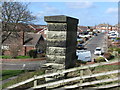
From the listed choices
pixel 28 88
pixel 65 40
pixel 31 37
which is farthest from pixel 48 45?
pixel 31 37

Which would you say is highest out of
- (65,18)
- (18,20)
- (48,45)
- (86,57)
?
(18,20)

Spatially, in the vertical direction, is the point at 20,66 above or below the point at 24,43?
below

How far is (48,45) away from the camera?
523cm

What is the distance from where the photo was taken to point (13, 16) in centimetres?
1759

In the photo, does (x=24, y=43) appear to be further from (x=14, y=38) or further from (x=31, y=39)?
(x=14, y=38)

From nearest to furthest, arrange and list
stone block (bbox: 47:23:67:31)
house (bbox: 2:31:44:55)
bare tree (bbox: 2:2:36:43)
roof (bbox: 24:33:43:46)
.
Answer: stone block (bbox: 47:23:67:31)
bare tree (bbox: 2:2:36:43)
house (bbox: 2:31:44:55)
roof (bbox: 24:33:43:46)

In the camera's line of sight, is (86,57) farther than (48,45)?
Yes

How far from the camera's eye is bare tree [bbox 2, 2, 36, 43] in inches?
687

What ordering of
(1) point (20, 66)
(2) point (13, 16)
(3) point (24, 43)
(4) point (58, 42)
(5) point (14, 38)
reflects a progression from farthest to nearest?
(3) point (24, 43), (5) point (14, 38), (1) point (20, 66), (2) point (13, 16), (4) point (58, 42)

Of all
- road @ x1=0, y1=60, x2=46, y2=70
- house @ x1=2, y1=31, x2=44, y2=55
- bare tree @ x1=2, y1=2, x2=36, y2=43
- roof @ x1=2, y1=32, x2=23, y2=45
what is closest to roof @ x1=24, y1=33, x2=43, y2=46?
house @ x1=2, y1=31, x2=44, y2=55

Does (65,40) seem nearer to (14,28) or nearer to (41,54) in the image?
(14,28)

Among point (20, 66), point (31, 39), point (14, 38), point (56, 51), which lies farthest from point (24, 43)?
point (56, 51)

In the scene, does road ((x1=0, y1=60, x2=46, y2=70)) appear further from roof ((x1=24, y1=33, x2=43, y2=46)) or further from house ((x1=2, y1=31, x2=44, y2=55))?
roof ((x1=24, y1=33, x2=43, y2=46))

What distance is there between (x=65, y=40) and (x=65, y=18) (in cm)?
59
